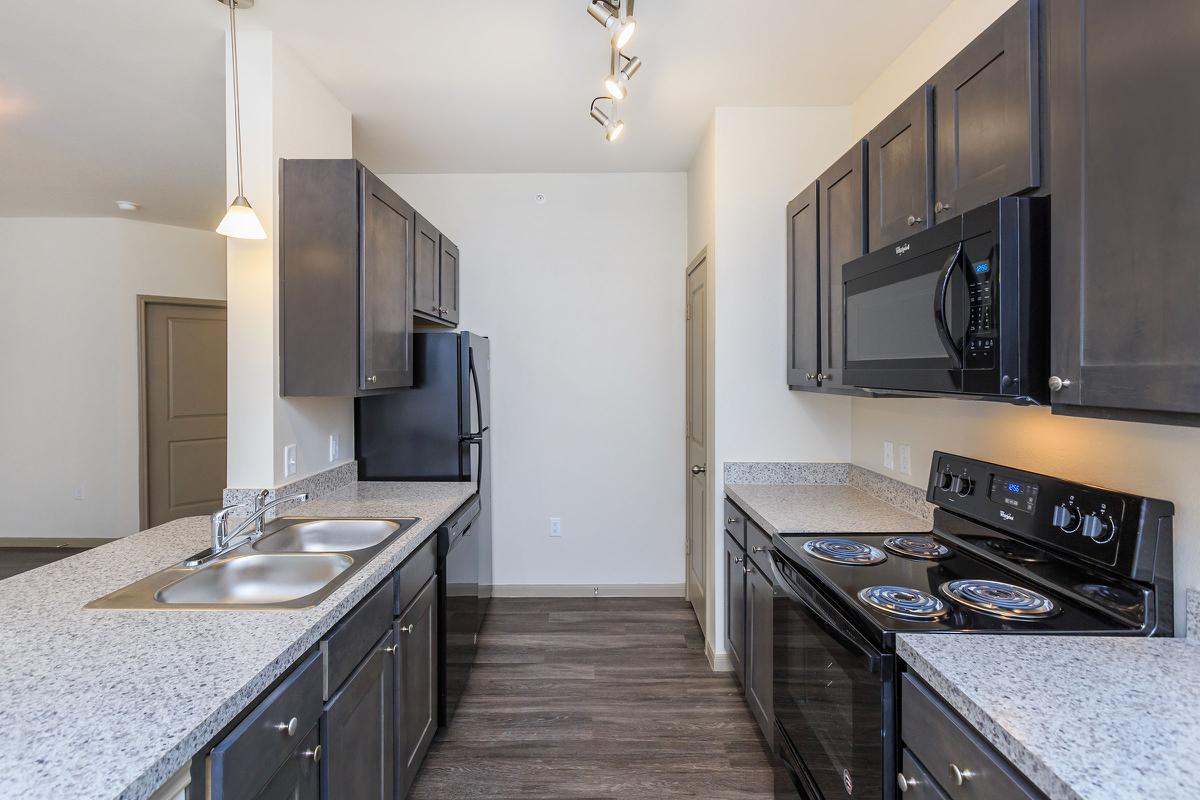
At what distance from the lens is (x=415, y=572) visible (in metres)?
1.85

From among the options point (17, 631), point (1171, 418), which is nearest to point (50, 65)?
point (17, 631)

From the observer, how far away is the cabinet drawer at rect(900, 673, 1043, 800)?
83 centimetres

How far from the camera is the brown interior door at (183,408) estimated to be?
15.2ft

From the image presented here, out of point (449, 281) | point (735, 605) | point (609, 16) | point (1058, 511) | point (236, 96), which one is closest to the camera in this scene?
point (1058, 511)

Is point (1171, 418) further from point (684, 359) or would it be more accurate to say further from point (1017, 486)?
point (684, 359)

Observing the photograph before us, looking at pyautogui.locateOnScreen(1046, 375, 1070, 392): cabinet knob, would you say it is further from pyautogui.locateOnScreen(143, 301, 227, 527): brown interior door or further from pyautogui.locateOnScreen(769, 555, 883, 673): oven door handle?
pyautogui.locateOnScreen(143, 301, 227, 527): brown interior door

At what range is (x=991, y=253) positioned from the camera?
46.0 inches

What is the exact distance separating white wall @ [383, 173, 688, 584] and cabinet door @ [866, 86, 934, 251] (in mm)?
1806

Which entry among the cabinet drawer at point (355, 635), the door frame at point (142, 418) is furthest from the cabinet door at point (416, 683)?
the door frame at point (142, 418)

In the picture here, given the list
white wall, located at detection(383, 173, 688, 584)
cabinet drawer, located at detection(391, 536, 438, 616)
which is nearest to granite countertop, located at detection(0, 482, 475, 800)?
cabinet drawer, located at detection(391, 536, 438, 616)

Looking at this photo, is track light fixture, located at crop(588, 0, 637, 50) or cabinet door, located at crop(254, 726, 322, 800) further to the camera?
track light fixture, located at crop(588, 0, 637, 50)

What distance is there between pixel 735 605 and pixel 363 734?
1.58 meters

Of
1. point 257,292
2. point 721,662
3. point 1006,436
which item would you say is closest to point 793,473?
point 721,662

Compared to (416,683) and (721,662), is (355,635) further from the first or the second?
(721,662)
